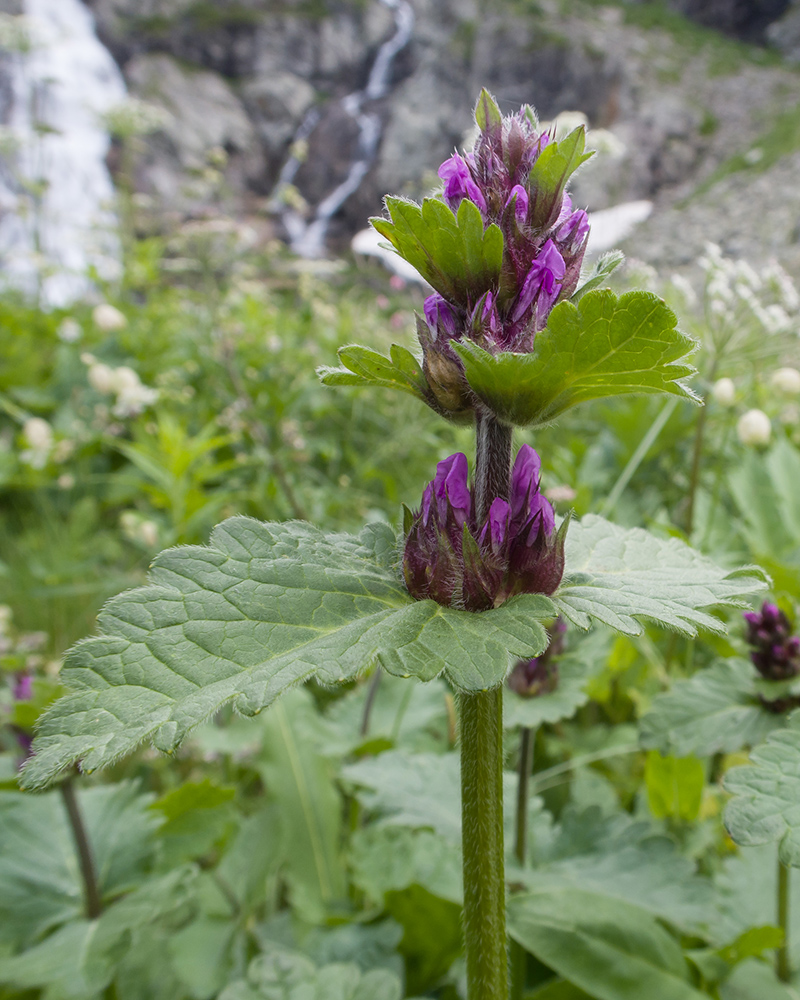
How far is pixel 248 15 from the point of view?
135 ft

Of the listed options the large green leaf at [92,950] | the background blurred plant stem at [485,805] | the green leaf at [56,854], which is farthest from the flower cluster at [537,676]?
the green leaf at [56,854]

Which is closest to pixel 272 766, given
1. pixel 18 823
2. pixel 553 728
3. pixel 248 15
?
pixel 18 823

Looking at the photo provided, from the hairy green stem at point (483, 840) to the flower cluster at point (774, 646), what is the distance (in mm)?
691

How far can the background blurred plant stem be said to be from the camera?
76 centimetres

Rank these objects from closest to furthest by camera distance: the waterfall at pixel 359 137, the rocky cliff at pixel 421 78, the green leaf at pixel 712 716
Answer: the green leaf at pixel 712 716, the waterfall at pixel 359 137, the rocky cliff at pixel 421 78

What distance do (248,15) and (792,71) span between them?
31115 millimetres

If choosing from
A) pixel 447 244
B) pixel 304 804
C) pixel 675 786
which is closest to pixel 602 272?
pixel 447 244

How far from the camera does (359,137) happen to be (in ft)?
123

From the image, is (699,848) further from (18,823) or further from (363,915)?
(18,823)

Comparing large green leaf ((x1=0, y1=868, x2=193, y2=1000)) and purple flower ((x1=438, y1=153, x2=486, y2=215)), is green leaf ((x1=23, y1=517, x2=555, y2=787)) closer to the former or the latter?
purple flower ((x1=438, y1=153, x2=486, y2=215))

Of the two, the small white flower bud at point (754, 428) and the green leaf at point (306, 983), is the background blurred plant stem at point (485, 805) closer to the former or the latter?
the green leaf at point (306, 983)

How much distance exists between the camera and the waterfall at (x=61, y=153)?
665 cm

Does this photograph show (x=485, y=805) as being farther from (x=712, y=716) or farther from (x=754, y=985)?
(x=754, y=985)

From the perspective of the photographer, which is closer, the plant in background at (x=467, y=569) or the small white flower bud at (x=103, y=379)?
the plant in background at (x=467, y=569)
